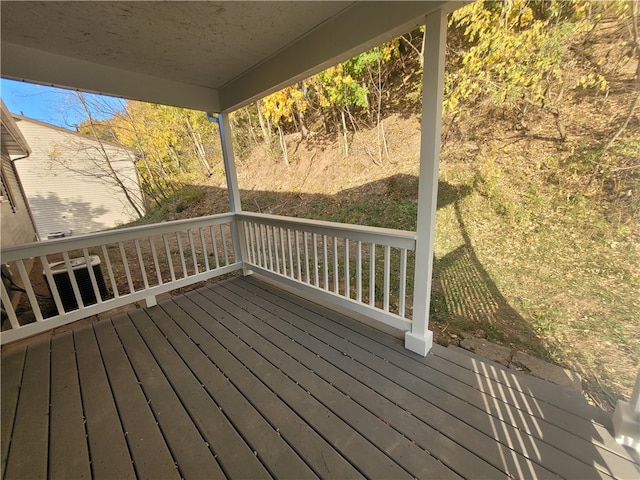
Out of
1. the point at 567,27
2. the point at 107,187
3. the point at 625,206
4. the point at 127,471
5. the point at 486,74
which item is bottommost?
the point at 127,471

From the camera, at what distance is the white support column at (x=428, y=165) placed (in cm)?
148

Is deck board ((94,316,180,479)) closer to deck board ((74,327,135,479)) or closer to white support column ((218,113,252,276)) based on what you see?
deck board ((74,327,135,479))

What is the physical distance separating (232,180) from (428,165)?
2.53 m

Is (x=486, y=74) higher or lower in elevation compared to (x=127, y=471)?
higher

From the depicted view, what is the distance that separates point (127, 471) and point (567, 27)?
→ 21.9 ft

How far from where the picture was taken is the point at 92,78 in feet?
7.19

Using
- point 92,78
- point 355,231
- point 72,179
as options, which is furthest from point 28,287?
point 72,179

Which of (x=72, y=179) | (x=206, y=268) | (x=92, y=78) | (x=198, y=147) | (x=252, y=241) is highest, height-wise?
(x=198, y=147)

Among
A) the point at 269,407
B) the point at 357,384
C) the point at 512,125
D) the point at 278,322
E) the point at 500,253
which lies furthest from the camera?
the point at 512,125

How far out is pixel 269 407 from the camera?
154cm

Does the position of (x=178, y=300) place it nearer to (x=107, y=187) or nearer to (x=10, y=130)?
(x=10, y=130)

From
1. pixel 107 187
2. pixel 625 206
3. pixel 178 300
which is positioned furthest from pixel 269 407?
pixel 107 187

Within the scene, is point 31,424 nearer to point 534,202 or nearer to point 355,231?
point 355,231

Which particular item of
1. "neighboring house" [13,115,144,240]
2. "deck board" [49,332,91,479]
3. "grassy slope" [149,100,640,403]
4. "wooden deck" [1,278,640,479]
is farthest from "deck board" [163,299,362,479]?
"neighboring house" [13,115,144,240]
